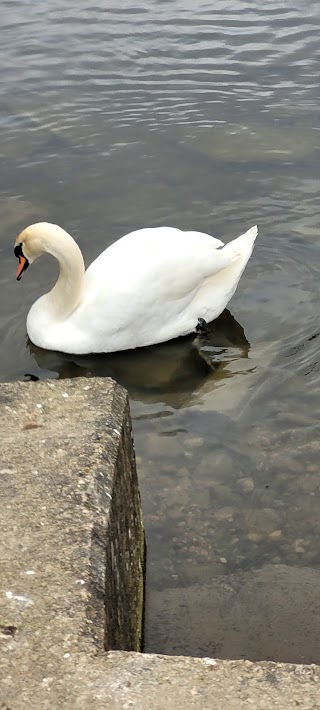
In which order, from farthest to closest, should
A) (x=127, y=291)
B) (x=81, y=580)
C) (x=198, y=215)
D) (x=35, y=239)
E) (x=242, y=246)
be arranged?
(x=198, y=215), (x=242, y=246), (x=35, y=239), (x=127, y=291), (x=81, y=580)

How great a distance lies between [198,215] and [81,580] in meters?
4.92

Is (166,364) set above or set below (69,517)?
below

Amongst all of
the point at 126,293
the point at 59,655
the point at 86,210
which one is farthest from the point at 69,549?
the point at 86,210

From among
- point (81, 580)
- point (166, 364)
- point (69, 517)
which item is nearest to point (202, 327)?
point (166, 364)

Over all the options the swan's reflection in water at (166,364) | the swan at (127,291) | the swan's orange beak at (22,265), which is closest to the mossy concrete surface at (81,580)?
the swan's reflection in water at (166,364)

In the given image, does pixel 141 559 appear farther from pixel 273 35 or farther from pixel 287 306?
pixel 273 35

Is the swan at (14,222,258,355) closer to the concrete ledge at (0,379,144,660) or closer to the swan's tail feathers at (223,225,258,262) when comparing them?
the swan's tail feathers at (223,225,258,262)

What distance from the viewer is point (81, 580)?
2791 millimetres

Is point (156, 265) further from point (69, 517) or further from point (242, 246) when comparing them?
point (69, 517)

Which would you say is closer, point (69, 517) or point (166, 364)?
point (69, 517)

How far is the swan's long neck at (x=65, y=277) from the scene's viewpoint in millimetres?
6105

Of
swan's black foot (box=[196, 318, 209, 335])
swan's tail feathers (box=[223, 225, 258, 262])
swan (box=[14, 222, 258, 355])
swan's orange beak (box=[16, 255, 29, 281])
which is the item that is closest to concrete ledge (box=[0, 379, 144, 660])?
swan (box=[14, 222, 258, 355])

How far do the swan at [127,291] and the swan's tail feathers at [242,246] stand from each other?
0.09 metres

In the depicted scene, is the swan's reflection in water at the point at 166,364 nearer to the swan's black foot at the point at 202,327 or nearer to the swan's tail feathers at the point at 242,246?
the swan's black foot at the point at 202,327
